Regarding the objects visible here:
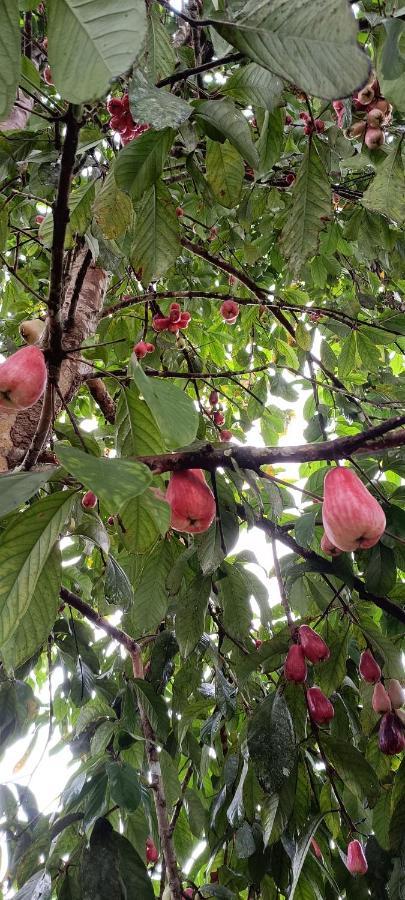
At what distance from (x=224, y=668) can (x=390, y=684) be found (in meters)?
0.45

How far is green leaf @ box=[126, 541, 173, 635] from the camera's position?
1129mm

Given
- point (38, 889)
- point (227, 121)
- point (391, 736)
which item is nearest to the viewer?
point (227, 121)

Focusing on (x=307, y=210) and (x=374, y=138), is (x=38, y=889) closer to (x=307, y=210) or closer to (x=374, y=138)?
(x=307, y=210)

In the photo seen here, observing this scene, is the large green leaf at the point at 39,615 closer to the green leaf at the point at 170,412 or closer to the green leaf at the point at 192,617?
the green leaf at the point at 170,412

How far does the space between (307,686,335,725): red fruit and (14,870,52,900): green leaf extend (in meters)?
0.46

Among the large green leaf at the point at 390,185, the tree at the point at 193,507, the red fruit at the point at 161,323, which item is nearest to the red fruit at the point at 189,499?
the tree at the point at 193,507

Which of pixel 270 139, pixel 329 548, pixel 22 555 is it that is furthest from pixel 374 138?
pixel 22 555

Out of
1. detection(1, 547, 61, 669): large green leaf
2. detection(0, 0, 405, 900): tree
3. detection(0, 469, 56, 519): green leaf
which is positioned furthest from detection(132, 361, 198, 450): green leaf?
detection(1, 547, 61, 669): large green leaf

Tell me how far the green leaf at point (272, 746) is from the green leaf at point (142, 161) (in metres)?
0.79

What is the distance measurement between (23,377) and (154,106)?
0.39 m

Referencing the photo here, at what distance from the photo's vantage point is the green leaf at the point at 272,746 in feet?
2.86

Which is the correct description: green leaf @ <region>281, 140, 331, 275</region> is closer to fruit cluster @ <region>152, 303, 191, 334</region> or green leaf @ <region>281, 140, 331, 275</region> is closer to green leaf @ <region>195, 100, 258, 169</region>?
green leaf @ <region>195, 100, 258, 169</region>

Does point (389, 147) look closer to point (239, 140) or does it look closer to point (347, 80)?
point (239, 140)

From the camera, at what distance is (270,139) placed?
951mm
